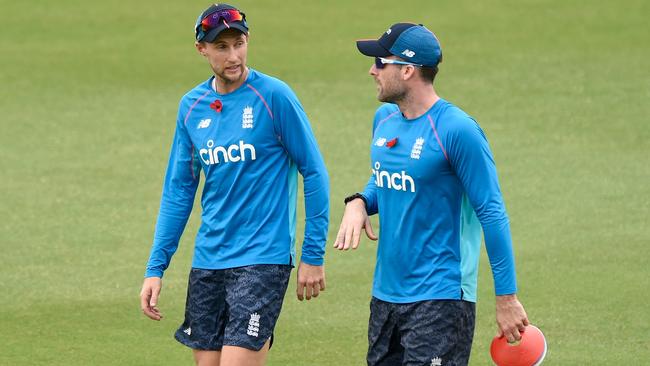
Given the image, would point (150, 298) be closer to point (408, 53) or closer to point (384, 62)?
point (384, 62)

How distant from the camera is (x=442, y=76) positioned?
66.8ft

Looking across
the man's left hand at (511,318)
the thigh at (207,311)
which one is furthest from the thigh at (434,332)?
the thigh at (207,311)

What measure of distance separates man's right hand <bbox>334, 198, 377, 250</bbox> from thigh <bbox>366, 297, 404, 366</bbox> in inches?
15.6

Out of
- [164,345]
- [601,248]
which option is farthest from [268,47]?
[164,345]

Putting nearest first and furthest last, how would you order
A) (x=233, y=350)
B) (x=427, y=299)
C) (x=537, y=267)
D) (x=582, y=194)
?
(x=427, y=299), (x=233, y=350), (x=537, y=267), (x=582, y=194)

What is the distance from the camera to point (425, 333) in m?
7.17

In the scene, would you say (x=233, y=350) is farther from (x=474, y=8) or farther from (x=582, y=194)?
(x=474, y=8)

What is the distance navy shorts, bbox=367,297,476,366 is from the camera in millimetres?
7160

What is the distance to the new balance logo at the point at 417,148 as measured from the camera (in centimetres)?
718

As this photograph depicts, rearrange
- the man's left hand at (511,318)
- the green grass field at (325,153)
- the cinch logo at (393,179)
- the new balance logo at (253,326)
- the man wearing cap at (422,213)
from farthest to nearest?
the green grass field at (325,153) → the new balance logo at (253,326) → the cinch logo at (393,179) → the man wearing cap at (422,213) → the man's left hand at (511,318)

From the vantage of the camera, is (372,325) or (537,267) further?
(537,267)

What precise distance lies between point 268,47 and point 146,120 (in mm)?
3698

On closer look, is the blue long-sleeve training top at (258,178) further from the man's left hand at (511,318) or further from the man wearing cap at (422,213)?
the man's left hand at (511,318)

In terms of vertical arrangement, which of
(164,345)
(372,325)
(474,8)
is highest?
(474,8)
